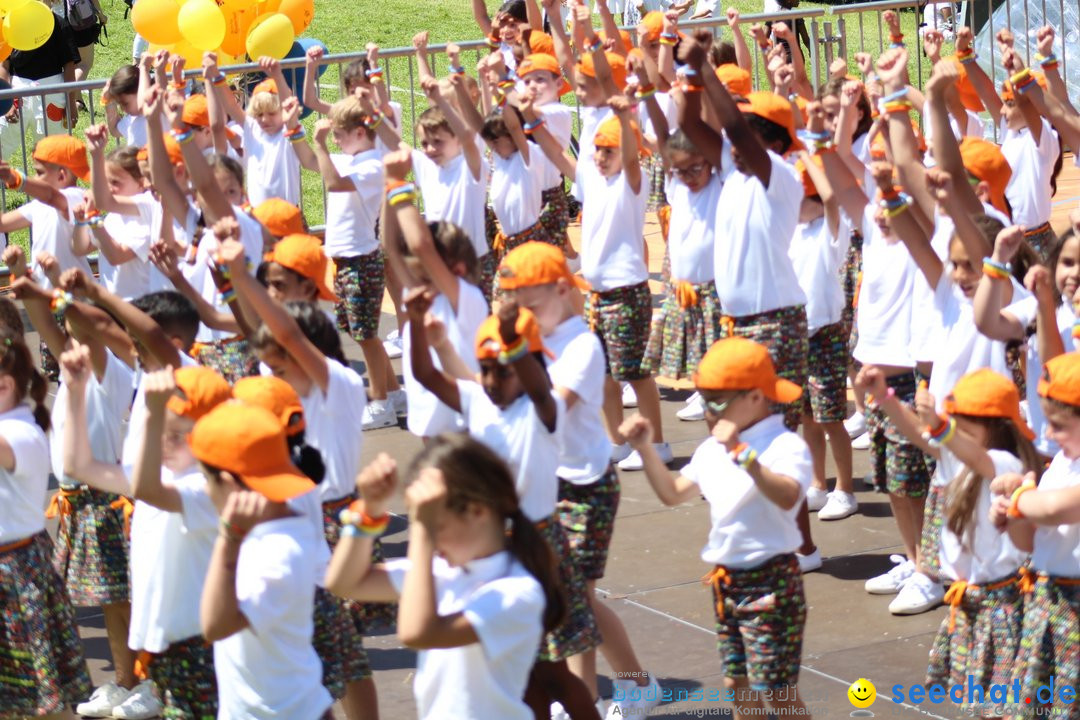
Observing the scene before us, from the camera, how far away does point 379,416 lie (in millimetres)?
9922

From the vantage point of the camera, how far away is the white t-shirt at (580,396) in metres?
5.60

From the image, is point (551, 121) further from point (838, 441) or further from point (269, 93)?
point (838, 441)

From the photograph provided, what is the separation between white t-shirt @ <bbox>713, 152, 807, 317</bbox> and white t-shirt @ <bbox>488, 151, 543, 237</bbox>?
8.60 feet

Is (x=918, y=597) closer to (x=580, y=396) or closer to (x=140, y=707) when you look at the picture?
(x=580, y=396)

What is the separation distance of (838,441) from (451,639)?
429 centimetres

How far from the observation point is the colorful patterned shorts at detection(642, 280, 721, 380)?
8000 millimetres

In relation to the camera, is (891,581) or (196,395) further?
(891,581)

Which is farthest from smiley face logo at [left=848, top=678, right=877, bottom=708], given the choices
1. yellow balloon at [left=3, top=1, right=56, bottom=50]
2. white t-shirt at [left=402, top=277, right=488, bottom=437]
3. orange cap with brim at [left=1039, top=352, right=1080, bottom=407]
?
yellow balloon at [left=3, top=1, right=56, bottom=50]

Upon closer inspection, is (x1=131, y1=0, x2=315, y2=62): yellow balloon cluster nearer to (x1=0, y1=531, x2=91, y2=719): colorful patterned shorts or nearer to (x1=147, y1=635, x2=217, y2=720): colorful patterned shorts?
(x1=0, y1=531, x2=91, y2=719): colorful patterned shorts

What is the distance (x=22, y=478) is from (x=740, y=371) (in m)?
2.43

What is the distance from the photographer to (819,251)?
7.76 meters

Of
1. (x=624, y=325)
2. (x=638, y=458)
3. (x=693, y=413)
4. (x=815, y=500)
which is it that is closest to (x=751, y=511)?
(x=815, y=500)

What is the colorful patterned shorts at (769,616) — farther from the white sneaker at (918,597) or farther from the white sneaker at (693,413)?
the white sneaker at (693,413)

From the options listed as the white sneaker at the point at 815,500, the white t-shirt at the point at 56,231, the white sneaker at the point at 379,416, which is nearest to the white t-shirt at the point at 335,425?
the white sneaker at the point at 815,500
